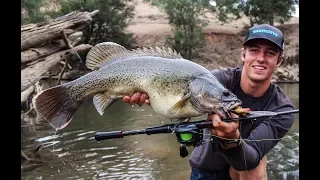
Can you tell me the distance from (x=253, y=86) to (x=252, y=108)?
248 mm

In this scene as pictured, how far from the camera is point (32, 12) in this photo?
26.4 meters

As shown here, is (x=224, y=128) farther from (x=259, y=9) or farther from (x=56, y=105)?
(x=259, y=9)

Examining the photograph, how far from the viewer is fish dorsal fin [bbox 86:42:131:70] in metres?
3.44

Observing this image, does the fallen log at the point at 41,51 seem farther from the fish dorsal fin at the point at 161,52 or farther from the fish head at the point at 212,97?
the fish head at the point at 212,97

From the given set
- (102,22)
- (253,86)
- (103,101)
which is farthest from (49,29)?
(102,22)

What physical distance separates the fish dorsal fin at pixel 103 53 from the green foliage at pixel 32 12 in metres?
24.3

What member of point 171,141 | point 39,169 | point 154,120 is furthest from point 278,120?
point 154,120

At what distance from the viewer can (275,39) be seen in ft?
12.6

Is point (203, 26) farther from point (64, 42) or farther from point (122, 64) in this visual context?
point (122, 64)

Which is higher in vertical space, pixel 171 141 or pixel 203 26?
pixel 203 26
